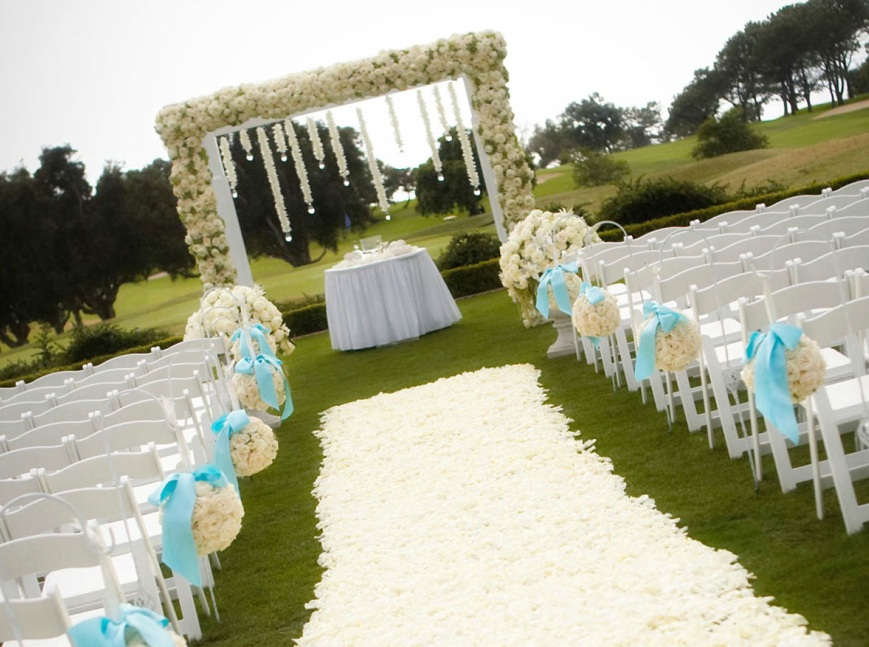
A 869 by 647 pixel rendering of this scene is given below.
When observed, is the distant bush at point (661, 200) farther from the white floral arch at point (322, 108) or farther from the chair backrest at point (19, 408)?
the chair backrest at point (19, 408)

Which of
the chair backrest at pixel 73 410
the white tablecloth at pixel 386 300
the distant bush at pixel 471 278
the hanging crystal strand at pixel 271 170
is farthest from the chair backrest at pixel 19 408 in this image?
the distant bush at pixel 471 278

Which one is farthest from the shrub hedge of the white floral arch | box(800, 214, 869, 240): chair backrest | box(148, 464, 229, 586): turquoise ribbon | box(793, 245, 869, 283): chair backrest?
box(148, 464, 229, 586): turquoise ribbon

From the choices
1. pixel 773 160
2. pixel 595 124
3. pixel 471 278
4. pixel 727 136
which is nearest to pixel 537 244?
pixel 471 278

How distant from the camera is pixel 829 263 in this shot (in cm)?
446

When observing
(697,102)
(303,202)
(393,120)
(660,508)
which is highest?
(393,120)

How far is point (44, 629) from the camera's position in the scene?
2682mm

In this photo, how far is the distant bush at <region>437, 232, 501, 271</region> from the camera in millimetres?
15305

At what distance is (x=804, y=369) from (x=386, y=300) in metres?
8.17

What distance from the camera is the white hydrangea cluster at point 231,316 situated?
8156 millimetres

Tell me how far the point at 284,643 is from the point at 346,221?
1355cm

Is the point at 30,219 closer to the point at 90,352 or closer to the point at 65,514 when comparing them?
the point at 90,352

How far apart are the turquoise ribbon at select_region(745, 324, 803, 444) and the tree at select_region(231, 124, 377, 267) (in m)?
13.7

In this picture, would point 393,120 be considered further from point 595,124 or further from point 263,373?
point 595,124

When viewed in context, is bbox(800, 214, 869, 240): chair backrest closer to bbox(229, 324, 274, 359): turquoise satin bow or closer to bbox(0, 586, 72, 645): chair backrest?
bbox(229, 324, 274, 359): turquoise satin bow
